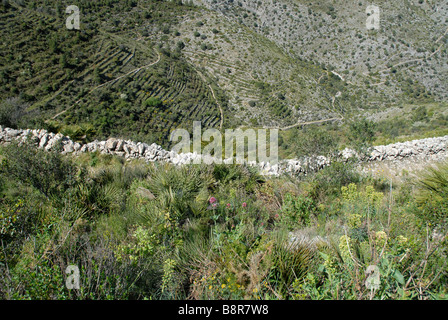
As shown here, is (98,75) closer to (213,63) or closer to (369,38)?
(213,63)

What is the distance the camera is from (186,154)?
9.08m

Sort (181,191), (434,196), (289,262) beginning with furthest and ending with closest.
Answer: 1. (181,191)
2. (434,196)
3. (289,262)

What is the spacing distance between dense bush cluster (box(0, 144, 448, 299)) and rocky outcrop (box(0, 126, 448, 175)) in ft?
6.34

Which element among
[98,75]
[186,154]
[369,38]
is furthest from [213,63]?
[186,154]

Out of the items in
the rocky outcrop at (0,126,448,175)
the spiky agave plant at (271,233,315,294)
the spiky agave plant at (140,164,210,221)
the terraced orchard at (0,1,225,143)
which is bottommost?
the spiky agave plant at (271,233,315,294)

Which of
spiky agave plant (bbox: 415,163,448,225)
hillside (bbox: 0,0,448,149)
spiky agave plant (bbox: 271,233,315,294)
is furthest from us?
hillside (bbox: 0,0,448,149)

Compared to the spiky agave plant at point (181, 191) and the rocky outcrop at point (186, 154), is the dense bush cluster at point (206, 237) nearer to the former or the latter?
the spiky agave plant at point (181, 191)

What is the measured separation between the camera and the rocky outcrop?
7.87 m

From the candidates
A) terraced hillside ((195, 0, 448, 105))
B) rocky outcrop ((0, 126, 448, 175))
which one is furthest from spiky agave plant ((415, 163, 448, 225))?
terraced hillside ((195, 0, 448, 105))

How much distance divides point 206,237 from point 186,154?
5785 mm

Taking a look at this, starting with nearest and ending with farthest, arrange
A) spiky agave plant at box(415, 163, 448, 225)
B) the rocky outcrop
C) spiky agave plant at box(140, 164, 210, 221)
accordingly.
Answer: spiky agave plant at box(415, 163, 448, 225)
spiky agave plant at box(140, 164, 210, 221)
the rocky outcrop

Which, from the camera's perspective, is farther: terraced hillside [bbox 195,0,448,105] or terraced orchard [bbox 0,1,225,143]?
terraced hillside [bbox 195,0,448,105]

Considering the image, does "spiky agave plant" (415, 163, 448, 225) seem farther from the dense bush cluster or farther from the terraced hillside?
the terraced hillside
